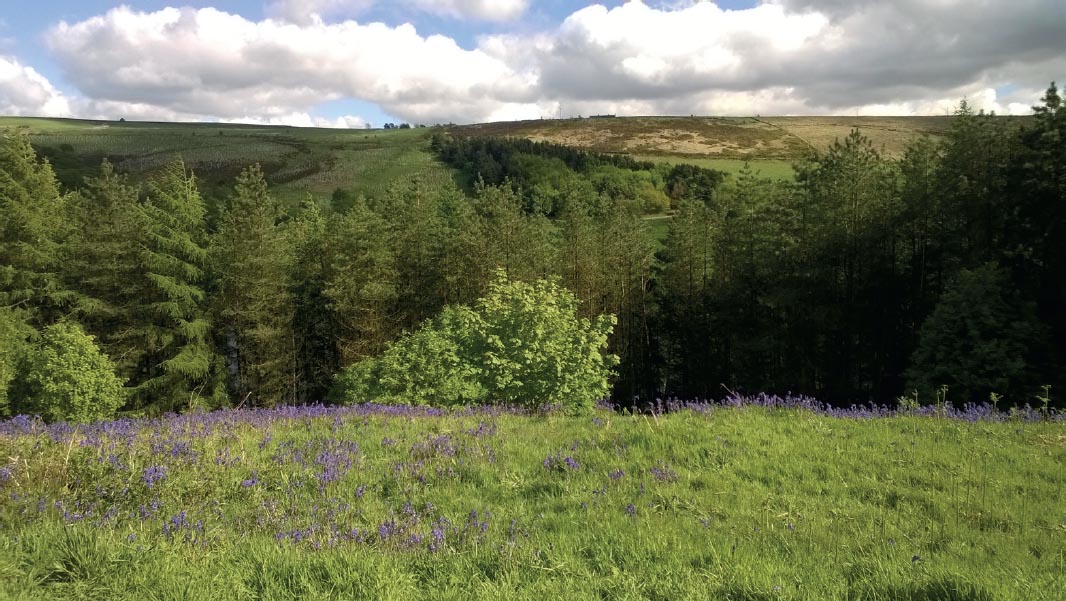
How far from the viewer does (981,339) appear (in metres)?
25.8

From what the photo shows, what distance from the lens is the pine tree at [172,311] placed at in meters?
31.7

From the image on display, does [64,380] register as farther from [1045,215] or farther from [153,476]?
[1045,215]

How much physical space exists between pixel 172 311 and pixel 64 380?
26.1 ft

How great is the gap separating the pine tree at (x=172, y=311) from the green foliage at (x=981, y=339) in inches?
1580

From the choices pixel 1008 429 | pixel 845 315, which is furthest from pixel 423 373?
pixel 845 315

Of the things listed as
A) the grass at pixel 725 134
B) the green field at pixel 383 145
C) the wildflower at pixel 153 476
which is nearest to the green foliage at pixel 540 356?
the wildflower at pixel 153 476

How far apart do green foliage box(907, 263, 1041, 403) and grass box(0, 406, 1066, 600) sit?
2177 cm

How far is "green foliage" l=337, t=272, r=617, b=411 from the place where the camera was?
48.2ft

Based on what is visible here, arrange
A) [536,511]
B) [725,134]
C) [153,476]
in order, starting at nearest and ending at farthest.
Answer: [153,476]
[536,511]
[725,134]

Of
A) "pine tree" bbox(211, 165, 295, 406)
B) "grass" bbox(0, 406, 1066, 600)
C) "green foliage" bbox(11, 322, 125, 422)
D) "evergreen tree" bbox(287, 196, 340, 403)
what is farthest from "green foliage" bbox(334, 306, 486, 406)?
"evergreen tree" bbox(287, 196, 340, 403)

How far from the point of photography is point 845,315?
35.1 meters

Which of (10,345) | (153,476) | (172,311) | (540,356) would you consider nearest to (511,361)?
(540,356)

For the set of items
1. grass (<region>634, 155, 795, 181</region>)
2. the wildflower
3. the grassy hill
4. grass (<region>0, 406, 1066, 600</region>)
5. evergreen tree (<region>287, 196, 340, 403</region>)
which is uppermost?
the grassy hill

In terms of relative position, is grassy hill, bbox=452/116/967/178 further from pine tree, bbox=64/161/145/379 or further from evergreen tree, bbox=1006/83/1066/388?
pine tree, bbox=64/161/145/379
